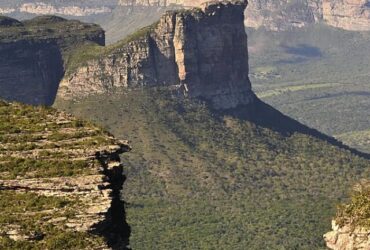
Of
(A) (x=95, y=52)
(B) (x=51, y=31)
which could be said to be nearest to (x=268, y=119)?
(A) (x=95, y=52)

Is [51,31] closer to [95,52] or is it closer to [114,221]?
[95,52]

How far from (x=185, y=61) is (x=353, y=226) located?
12231 centimetres

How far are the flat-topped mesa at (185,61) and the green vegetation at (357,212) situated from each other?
117 metres

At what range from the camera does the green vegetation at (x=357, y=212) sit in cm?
4556

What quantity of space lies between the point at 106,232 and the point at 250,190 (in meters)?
109

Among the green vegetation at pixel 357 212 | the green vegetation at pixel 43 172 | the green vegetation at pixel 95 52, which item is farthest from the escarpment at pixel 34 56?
the green vegetation at pixel 357 212

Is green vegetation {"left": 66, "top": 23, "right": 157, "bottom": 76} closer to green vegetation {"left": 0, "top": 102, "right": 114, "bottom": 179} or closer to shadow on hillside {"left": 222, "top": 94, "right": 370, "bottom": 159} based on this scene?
shadow on hillside {"left": 222, "top": 94, "right": 370, "bottom": 159}

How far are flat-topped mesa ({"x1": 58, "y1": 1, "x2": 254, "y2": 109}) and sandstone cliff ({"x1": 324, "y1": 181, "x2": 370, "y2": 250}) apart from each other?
384 ft

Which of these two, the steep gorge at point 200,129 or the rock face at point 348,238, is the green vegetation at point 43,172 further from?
the steep gorge at point 200,129

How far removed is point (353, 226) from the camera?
45.9m

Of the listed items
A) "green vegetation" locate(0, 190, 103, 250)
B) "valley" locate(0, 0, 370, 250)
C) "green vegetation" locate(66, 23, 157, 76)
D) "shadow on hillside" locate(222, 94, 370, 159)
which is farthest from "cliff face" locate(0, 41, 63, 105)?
"green vegetation" locate(0, 190, 103, 250)

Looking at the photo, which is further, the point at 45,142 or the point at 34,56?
the point at 34,56

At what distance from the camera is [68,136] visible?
49625mm

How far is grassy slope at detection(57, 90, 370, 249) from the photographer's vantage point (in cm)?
12469
